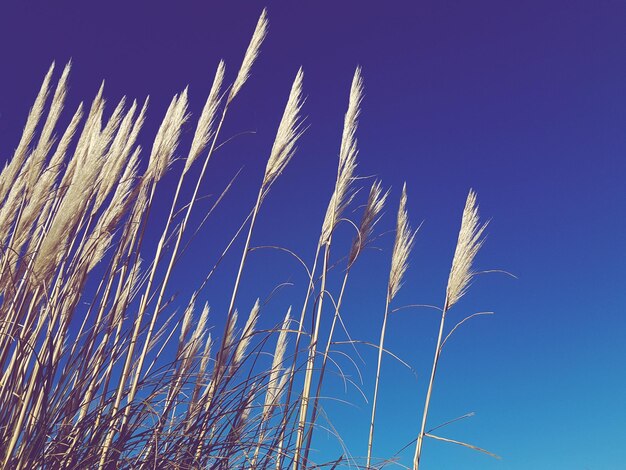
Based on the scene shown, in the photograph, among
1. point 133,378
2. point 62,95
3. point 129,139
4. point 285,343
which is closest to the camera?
point 133,378

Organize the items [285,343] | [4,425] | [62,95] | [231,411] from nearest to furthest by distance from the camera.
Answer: [4,425]
[231,411]
[62,95]
[285,343]

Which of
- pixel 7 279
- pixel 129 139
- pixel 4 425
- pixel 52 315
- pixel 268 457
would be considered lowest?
pixel 4 425

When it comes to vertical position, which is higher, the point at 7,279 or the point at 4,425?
the point at 7,279

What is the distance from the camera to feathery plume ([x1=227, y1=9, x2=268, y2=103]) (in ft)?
8.19

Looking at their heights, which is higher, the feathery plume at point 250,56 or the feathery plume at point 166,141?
the feathery plume at point 250,56

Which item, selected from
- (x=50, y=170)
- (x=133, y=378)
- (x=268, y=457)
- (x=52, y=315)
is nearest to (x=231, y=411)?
(x=268, y=457)

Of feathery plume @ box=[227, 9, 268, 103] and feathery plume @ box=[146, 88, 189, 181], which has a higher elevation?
feathery plume @ box=[227, 9, 268, 103]

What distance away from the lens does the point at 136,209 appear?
2240 mm

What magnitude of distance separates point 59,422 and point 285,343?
5.08 ft

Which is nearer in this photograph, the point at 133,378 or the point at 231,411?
the point at 231,411

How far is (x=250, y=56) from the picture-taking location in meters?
2.52

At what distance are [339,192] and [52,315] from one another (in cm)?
124

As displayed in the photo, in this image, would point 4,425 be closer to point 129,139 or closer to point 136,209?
point 136,209

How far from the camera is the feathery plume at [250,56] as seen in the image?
98.3 inches
